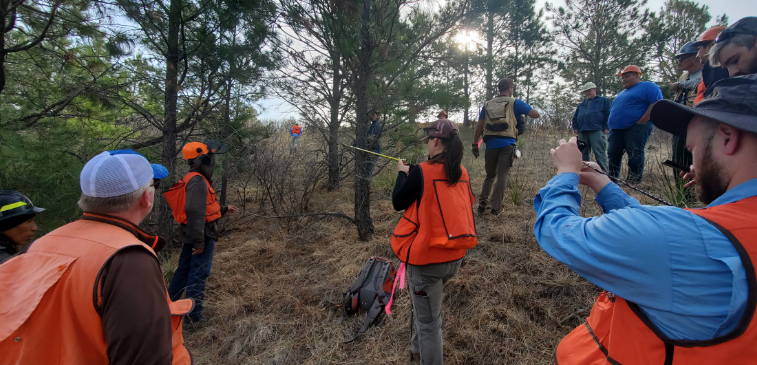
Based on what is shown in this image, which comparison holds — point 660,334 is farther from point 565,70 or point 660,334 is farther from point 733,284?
point 565,70

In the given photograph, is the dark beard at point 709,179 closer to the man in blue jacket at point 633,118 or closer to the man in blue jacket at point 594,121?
the man in blue jacket at point 633,118

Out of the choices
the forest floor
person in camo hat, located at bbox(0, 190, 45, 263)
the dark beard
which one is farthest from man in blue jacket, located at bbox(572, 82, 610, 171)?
person in camo hat, located at bbox(0, 190, 45, 263)

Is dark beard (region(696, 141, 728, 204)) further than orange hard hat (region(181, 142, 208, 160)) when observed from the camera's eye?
No

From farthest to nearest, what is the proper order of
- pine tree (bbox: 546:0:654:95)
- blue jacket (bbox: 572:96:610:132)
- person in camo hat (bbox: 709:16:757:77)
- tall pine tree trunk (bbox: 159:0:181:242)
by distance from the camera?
pine tree (bbox: 546:0:654:95)
blue jacket (bbox: 572:96:610:132)
tall pine tree trunk (bbox: 159:0:181:242)
person in camo hat (bbox: 709:16:757:77)

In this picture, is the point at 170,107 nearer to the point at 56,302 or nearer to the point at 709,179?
the point at 56,302

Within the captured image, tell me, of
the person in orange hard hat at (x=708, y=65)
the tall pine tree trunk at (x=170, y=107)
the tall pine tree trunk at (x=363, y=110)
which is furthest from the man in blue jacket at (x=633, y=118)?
the tall pine tree trunk at (x=170, y=107)

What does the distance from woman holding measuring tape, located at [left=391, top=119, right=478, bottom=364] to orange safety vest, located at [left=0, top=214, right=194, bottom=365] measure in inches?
58.0

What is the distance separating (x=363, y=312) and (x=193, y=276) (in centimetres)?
176

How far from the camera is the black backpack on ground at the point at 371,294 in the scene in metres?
2.99

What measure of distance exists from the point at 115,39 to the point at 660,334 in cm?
596

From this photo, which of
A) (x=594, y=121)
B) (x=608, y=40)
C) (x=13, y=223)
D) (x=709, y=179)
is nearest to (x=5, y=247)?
(x=13, y=223)

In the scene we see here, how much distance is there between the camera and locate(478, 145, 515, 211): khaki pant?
170 inches

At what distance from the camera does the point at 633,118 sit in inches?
161

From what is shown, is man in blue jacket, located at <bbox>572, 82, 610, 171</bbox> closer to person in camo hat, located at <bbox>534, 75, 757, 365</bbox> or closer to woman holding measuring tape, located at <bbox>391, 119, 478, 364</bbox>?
woman holding measuring tape, located at <bbox>391, 119, 478, 364</bbox>
